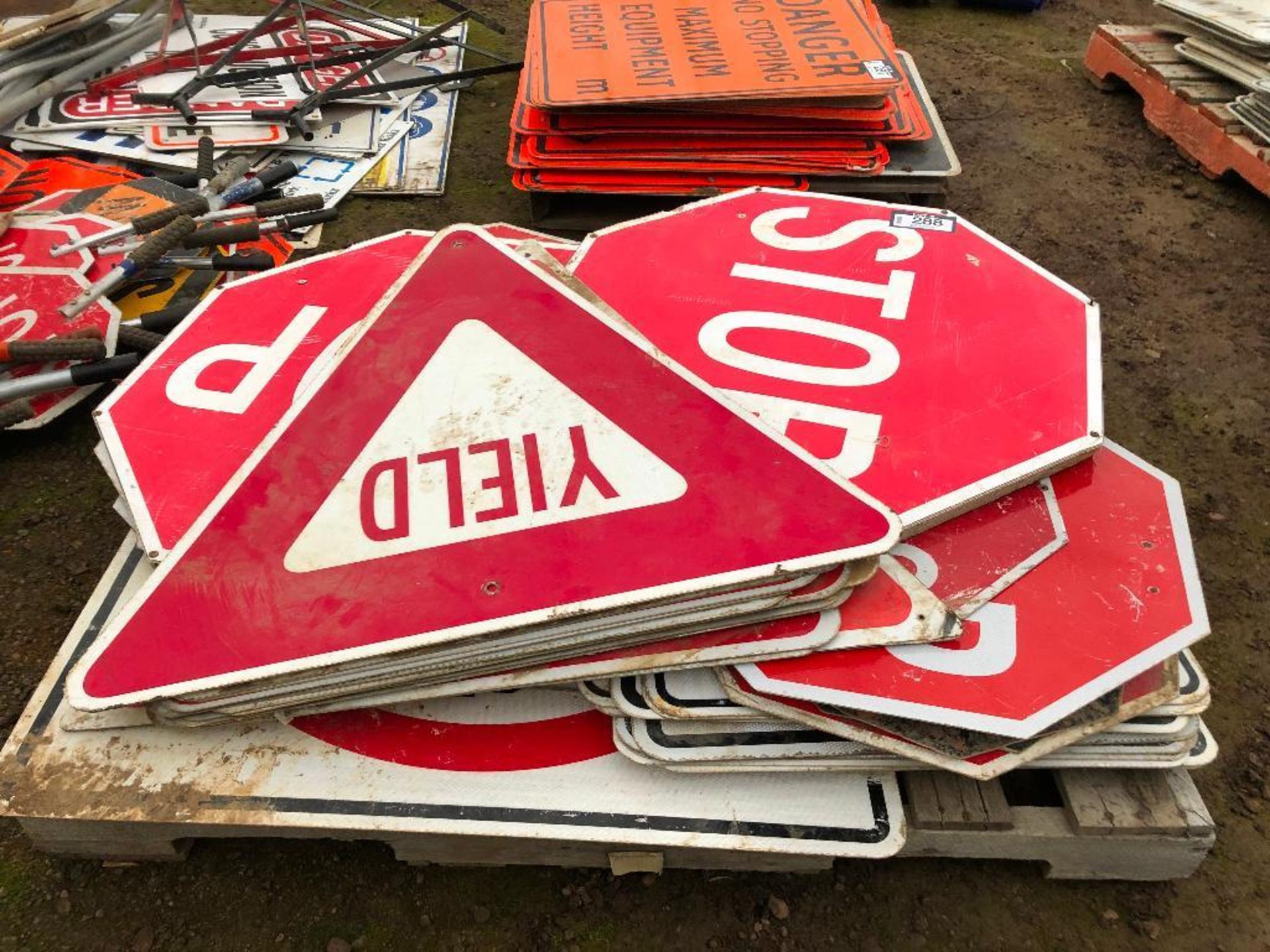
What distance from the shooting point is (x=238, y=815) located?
1.68 meters

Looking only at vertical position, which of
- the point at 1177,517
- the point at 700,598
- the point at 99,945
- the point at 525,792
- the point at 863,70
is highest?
the point at 863,70

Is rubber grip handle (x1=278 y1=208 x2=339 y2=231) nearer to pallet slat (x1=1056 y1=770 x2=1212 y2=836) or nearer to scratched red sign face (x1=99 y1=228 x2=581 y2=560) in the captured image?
scratched red sign face (x1=99 y1=228 x2=581 y2=560)

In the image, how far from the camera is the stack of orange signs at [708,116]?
335 centimetres

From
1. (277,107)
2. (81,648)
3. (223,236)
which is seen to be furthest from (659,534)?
(277,107)

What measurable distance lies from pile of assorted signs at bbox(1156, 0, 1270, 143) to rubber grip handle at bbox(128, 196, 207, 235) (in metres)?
4.82

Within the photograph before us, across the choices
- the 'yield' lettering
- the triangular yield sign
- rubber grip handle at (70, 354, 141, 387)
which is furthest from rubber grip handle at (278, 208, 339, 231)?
the 'yield' lettering

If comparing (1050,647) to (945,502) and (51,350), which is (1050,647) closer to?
(945,502)

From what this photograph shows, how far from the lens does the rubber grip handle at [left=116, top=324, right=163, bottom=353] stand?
2916mm

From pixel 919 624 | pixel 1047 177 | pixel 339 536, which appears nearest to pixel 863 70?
pixel 1047 177

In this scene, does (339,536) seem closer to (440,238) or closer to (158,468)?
(158,468)

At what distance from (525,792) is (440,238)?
1326mm

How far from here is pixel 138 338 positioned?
2914 millimetres

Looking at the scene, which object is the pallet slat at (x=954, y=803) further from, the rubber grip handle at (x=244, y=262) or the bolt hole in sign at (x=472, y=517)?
the rubber grip handle at (x=244, y=262)

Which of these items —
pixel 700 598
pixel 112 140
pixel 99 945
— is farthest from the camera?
pixel 112 140
